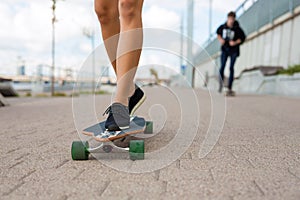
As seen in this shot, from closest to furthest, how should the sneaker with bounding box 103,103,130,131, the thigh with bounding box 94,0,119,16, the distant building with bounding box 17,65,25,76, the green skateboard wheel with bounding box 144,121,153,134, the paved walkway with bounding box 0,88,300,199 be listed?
the paved walkway with bounding box 0,88,300,199 → the sneaker with bounding box 103,103,130,131 → the thigh with bounding box 94,0,119,16 → the green skateboard wheel with bounding box 144,121,153,134 → the distant building with bounding box 17,65,25,76

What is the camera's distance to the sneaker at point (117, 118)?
1600 millimetres

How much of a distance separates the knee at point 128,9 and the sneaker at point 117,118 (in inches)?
21.6

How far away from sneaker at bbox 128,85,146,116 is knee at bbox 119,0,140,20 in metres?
0.53

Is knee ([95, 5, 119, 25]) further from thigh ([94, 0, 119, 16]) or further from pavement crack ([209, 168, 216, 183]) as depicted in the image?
pavement crack ([209, 168, 216, 183])

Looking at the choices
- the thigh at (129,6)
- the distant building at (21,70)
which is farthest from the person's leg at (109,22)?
the distant building at (21,70)

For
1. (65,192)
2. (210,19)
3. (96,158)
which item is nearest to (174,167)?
(96,158)

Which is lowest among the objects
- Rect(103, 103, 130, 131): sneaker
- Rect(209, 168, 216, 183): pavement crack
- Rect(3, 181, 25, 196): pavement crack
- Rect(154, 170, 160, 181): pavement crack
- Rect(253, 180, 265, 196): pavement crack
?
Rect(3, 181, 25, 196): pavement crack

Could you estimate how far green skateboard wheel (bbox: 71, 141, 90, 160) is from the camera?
147 centimetres

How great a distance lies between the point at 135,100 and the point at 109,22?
0.56 m

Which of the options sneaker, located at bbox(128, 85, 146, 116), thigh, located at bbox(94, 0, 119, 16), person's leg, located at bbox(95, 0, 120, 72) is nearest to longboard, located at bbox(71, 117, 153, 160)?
sneaker, located at bbox(128, 85, 146, 116)

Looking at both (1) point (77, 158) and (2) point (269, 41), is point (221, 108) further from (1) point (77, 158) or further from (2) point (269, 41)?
(2) point (269, 41)

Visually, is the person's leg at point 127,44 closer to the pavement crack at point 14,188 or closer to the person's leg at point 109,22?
the person's leg at point 109,22

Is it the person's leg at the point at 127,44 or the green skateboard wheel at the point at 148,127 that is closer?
the person's leg at the point at 127,44

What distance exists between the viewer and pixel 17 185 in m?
1.15
